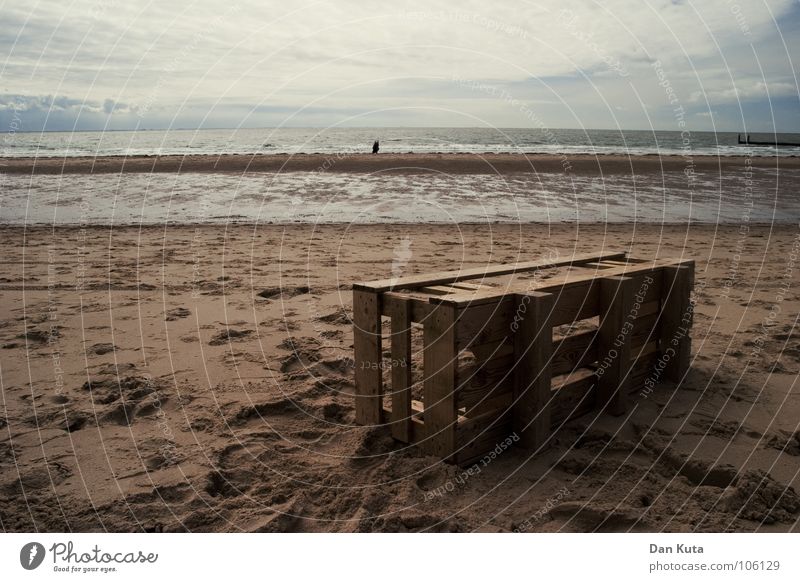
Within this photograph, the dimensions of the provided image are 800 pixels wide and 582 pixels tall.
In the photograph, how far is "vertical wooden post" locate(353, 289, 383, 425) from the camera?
4.12 m

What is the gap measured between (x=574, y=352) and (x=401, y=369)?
51.2 inches

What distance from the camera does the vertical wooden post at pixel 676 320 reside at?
5152mm

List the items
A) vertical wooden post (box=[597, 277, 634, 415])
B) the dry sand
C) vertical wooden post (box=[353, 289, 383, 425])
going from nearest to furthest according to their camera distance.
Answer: the dry sand → vertical wooden post (box=[353, 289, 383, 425]) → vertical wooden post (box=[597, 277, 634, 415])

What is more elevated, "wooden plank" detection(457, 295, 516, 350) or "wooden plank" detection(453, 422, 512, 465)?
"wooden plank" detection(457, 295, 516, 350)

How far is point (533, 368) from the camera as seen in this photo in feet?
13.2

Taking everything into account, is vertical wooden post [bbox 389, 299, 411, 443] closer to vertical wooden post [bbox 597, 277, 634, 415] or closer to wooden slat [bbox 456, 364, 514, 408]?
wooden slat [bbox 456, 364, 514, 408]

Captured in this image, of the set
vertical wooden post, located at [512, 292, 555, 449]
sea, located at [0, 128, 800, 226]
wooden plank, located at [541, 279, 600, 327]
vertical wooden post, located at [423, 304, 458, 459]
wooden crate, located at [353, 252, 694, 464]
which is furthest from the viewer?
sea, located at [0, 128, 800, 226]

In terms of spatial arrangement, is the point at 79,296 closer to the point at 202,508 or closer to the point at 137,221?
the point at 202,508

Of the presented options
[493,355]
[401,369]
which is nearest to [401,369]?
[401,369]

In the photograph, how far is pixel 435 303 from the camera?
3.79 m

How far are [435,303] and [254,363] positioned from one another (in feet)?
7.52

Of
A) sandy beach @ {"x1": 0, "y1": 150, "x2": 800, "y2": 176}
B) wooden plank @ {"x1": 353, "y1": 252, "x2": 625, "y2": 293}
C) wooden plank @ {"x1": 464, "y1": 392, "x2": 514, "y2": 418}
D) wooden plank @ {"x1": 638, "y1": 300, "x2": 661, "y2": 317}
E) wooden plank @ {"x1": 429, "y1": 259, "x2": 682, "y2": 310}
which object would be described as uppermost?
sandy beach @ {"x1": 0, "y1": 150, "x2": 800, "y2": 176}

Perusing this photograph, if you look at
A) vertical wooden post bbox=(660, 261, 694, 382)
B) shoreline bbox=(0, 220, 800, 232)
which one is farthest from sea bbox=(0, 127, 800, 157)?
vertical wooden post bbox=(660, 261, 694, 382)

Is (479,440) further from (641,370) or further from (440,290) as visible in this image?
(641,370)
